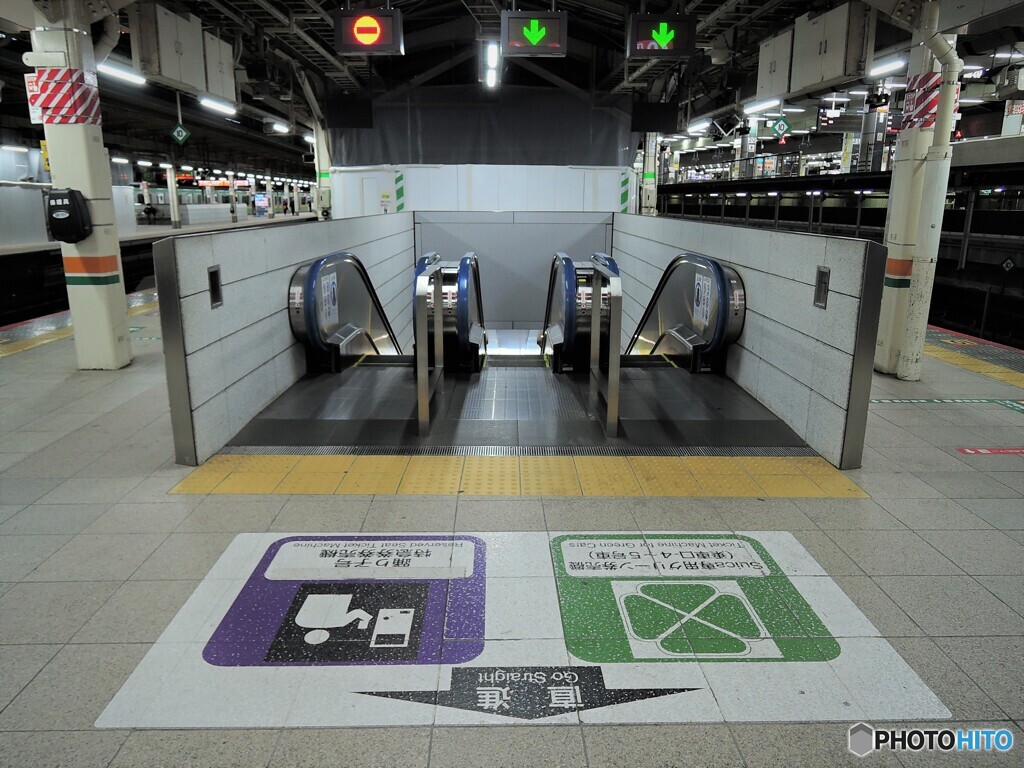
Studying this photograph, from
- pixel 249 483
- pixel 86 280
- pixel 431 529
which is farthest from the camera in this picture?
pixel 86 280

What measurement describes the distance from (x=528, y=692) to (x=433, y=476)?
6.09 ft

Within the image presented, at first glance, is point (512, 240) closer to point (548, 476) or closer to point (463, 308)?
point (463, 308)

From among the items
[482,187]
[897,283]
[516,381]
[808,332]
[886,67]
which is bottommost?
[516,381]

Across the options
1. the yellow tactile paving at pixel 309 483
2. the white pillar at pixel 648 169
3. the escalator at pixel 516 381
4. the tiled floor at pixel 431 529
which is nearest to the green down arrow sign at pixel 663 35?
the escalator at pixel 516 381

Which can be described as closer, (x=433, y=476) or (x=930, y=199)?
(x=433, y=476)

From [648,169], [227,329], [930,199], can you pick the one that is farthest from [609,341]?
[648,169]

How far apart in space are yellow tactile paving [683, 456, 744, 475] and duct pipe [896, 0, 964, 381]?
2812 mm

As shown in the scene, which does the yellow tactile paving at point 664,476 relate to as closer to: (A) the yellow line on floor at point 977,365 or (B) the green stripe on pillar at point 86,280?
(A) the yellow line on floor at point 977,365

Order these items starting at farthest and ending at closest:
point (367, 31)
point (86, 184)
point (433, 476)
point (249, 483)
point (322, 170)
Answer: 1. point (322, 170)
2. point (367, 31)
3. point (86, 184)
4. point (433, 476)
5. point (249, 483)

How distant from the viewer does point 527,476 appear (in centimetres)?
393

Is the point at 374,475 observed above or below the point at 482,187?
below

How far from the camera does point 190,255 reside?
4012 mm

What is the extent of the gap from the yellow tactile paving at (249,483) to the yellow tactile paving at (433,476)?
71 cm

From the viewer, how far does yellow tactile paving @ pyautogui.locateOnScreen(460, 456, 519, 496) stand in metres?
3.74
